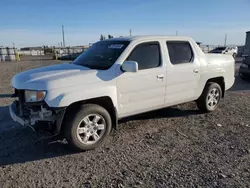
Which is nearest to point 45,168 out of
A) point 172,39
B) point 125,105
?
point 125,105

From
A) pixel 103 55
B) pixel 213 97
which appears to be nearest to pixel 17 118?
pixel 103 55

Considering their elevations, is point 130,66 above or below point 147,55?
below

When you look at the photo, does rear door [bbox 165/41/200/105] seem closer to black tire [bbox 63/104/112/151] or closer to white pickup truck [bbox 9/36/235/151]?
white pickup truck [bbox 9/36/235/151]

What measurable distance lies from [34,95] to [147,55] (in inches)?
85.9

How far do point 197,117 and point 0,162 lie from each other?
13.7 feet

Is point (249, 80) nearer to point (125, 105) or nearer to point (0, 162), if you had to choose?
point (125, 105)

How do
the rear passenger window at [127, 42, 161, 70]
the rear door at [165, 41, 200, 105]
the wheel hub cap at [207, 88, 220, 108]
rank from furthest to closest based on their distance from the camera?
the wheel hub cap at [207, 88, 220, 108]
the rear door at [165, 41, 200, 105]
the rear passenger window at [127, 42, 161, 70]

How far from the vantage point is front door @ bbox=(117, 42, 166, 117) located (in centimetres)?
422

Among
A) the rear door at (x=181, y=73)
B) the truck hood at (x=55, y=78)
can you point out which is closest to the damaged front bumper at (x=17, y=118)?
the truck hood at (x=55, y=78)

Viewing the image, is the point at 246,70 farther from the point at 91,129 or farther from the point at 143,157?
the point at 91,129

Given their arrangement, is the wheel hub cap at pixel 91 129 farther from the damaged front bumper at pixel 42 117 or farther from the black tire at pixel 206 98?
the black tire at pixel 206 98

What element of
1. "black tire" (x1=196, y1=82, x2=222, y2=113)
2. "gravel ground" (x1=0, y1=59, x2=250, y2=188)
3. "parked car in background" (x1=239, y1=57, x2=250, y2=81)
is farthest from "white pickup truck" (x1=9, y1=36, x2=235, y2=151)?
"parked car in background" (x1=239, y1=57, x2=250, y2=81)

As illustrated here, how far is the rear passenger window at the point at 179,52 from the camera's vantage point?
4.94 m

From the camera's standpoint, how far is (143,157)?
3.70 meters
